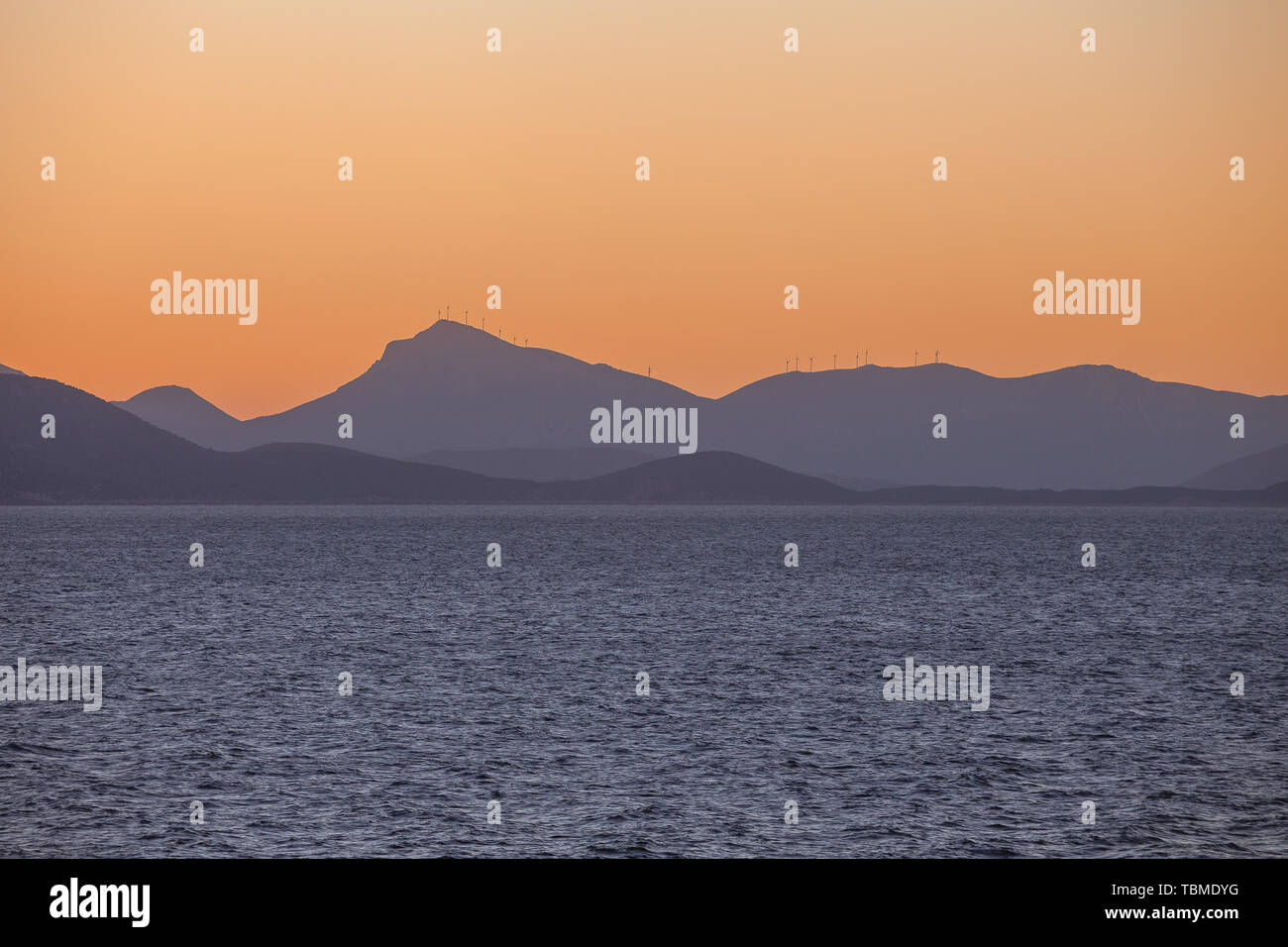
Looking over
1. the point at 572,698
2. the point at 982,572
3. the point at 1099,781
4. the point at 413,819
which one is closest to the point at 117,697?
the point at 572,698

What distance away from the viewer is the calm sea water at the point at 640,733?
36594 mm

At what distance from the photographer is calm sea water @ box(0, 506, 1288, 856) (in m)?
36.6

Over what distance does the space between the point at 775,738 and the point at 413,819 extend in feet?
61.5

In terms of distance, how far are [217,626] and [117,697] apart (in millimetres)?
35841

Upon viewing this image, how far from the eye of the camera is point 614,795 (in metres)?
40.8

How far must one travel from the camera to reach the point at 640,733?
52.1 m

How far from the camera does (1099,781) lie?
43.4 meters
